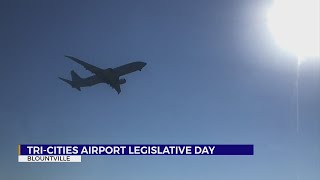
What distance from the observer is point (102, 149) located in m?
11.0

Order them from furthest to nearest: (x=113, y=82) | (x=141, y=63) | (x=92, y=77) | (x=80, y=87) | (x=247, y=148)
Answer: (x=92, y=77)
(x=113, y=82)
(x=80, y=87)
(x=141, y=63)
(x=247, y=148)

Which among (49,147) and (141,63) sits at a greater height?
(141,63)

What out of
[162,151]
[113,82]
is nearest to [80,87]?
[113,82]

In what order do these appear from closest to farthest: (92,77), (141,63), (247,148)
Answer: (247,148) → (141,63) → (92,77)

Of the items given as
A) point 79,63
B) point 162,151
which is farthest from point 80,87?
point 162,151

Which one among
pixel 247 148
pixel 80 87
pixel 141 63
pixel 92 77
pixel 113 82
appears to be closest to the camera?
pixel 247 148

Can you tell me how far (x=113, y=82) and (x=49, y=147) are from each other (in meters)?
4.58

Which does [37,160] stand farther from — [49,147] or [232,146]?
[232,146]

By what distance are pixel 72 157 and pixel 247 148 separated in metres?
4.99

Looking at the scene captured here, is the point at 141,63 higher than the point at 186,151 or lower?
higher

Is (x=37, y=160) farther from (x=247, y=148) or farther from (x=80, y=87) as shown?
(x=247, y=148)

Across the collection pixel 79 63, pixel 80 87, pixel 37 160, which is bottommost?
pixel 37 160

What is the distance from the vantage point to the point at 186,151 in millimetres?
11023

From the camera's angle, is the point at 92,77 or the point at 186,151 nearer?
the point at 186,151
